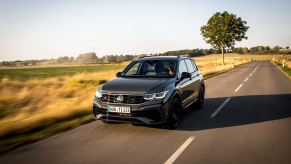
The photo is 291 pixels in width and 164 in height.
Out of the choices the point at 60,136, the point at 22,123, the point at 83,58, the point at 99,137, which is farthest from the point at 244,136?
the point at 83,58

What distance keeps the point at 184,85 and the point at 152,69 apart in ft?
3.17

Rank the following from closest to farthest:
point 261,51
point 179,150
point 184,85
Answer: point 179,150 < point 184,85 < point 261,51

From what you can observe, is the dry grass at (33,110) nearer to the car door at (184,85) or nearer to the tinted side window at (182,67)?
the car door at (184,85)

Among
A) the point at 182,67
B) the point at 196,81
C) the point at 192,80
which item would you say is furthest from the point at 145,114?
the point at 196,81

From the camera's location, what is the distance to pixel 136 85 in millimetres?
6465

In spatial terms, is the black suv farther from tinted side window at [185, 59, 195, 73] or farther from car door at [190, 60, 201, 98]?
car door at [190, 60, 201, 98]

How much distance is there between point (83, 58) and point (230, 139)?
446 feet

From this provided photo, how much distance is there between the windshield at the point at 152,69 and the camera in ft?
24.4

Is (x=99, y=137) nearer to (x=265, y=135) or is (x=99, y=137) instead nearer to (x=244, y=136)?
(x=244, y=136)

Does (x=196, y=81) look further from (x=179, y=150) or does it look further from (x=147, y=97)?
(x=179, y=150)

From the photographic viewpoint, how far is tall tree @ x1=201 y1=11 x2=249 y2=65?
156ft

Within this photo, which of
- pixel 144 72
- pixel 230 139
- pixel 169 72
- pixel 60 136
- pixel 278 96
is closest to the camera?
pixel 230 139

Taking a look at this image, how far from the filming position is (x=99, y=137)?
6156 mm

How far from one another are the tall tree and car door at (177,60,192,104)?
41337 millimetres
